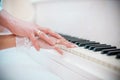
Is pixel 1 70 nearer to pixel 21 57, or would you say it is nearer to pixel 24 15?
pixel 21 57

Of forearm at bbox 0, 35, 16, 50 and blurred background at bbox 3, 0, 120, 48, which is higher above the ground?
blurred background at bbox 3, 0, 120, 48

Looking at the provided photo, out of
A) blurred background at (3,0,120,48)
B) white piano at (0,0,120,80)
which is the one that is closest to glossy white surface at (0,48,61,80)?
white piano at (0,0,120,80)

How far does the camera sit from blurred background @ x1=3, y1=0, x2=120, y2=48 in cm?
53

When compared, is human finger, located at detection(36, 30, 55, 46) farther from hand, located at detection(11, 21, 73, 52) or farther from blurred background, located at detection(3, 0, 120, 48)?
blurred background, located at detection(3, 0, 120, 48)

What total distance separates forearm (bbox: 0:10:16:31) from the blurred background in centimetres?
2

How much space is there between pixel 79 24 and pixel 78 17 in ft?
0.10

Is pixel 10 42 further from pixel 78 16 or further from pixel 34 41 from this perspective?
pixel 78 16

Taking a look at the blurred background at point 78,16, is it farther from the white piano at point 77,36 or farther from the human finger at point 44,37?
the human finger at point 44,37

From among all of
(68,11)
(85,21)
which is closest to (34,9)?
(68,11)

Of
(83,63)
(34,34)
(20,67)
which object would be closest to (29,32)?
(34,34)

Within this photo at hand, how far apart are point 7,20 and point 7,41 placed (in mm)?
77

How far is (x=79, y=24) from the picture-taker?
682 mm

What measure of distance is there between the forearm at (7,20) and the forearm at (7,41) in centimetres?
4

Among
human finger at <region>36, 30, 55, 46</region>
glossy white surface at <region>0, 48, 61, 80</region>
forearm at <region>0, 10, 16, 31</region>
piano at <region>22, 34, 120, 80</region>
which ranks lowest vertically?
glossy white surface at <region>0, 48, 61, 80</region>
